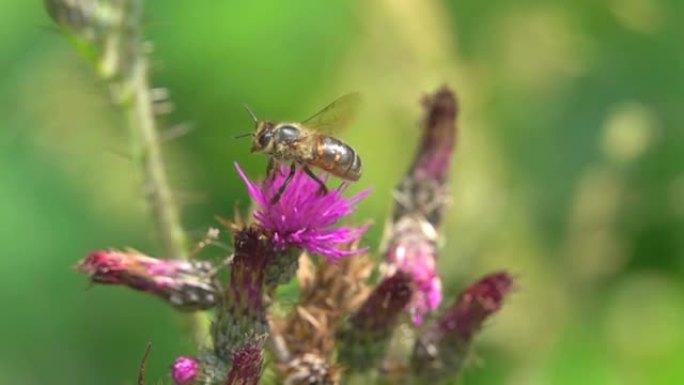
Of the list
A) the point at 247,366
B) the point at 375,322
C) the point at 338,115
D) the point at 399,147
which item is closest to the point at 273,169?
the point at 338,115

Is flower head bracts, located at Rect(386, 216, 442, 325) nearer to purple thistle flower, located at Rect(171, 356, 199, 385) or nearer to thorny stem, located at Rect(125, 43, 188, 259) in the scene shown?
thorny stem, located at Rect(125, 43, 188, 259)

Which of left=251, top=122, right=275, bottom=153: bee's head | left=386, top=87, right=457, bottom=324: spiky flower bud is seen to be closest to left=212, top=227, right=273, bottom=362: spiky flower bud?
left=251, top=122, right=275, bottom=153: bee's head

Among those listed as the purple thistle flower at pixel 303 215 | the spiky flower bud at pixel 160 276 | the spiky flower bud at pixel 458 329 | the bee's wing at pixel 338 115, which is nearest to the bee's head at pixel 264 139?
the purple thistle flower at pixel 303 215

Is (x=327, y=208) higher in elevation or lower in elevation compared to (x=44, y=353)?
lower

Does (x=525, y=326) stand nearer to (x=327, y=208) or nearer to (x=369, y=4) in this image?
(x=369, y=4)

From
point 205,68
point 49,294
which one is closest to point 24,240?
point 49,294

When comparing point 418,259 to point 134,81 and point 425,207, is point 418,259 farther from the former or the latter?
point 134,81
